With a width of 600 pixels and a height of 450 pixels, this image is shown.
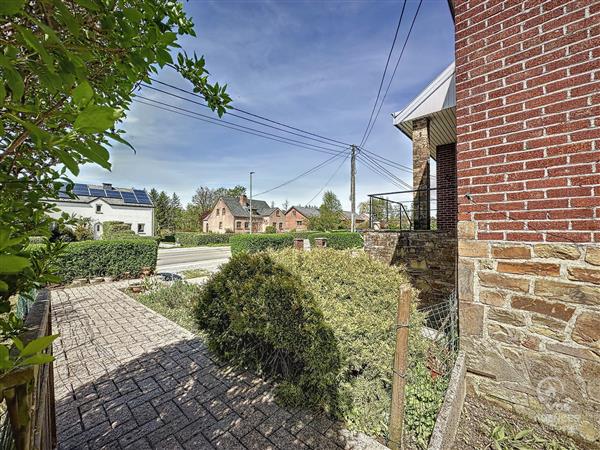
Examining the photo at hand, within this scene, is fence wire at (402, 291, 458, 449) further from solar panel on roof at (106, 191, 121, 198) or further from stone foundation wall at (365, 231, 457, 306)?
solar panel on roof at (106, 191, 121, 198)

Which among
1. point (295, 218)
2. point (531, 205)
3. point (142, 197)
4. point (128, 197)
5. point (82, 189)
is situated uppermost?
point (82, 189)

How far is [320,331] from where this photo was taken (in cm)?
255

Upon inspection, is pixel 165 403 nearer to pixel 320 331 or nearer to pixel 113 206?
pixel 320 331

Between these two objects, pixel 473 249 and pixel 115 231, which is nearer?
pixel 473 249

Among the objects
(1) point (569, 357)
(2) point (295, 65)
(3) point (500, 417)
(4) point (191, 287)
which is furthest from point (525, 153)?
(2) point (295, 65)

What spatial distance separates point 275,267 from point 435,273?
12.2 feet

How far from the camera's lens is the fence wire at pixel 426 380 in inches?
91.6

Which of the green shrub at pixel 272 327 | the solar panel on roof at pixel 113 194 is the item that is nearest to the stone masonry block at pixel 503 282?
the green shrub at pixel 272 327

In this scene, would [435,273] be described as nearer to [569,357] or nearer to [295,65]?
[569,357]

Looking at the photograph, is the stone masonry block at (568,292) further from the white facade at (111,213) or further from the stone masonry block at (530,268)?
the white facade at (111,213)

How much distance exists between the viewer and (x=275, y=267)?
3361mm

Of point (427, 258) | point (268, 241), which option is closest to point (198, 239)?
point (268, 241)

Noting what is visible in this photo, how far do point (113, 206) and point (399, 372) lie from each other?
96.5 ft

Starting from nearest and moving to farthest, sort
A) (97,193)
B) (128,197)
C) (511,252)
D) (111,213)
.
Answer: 1. (511,252)
2. (111,213)
3. (97,193)
4. (128,197)
